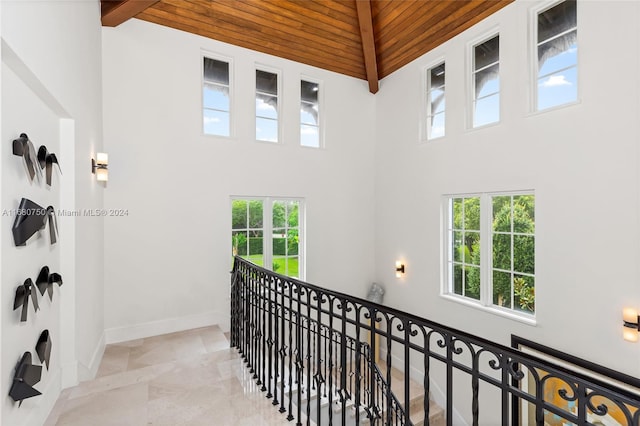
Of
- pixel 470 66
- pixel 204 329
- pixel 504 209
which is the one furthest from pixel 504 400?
pixel 470 66

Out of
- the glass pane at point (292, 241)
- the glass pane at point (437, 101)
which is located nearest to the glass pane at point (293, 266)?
the glass pane at point (292, 241)

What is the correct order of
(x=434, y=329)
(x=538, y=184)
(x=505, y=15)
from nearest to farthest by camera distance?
(x=434, y=329) → (x=538, y=184) → (x=505, y=15)

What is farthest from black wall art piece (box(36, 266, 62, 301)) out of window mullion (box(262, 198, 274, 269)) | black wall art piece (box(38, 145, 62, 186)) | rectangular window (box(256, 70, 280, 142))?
rectangular window (box(256, 70, 280, 142))

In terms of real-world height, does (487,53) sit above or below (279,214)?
above

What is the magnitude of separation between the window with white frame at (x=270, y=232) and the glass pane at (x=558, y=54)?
4008 mm

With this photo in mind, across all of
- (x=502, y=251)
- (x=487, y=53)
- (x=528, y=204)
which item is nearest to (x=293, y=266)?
(x=502, y=251)

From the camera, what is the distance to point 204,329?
465 centimetres

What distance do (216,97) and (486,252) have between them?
4725 millimetres

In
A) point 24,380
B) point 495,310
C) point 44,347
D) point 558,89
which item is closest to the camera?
point 24,380

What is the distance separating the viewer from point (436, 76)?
18.2 feet

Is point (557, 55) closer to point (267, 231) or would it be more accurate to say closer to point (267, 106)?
point (267, 106)

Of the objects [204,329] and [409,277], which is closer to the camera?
[204,329]

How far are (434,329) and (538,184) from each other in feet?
11.2

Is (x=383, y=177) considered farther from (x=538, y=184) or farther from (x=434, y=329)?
(x=434, y=329)
